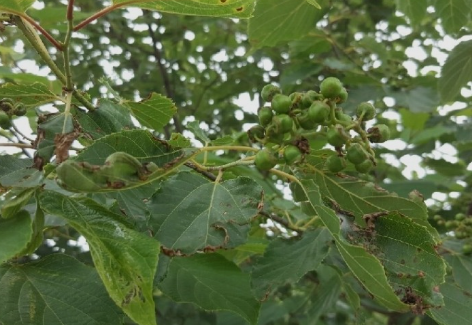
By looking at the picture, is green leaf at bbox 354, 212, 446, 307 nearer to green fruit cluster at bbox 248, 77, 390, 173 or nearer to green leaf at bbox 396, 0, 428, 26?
green fruit cluster at bbox 248, 77, 390, 173

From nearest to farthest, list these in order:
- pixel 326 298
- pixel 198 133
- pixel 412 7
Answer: pixel 198 133
pixel 326 298
pixel 412 7

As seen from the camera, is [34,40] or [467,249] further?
[467,249]

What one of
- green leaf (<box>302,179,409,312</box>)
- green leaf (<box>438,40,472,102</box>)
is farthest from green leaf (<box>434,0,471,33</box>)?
green leaf (<box>302,179,409,312</box>)

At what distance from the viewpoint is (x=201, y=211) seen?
46.9 inches

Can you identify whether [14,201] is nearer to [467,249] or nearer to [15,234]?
[15,234]

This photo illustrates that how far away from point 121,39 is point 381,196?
293 cm

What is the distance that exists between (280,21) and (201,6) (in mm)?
1150

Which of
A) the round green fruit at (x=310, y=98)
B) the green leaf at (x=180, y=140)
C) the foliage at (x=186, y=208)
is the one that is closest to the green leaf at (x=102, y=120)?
the foliage at (x=186, y=208)

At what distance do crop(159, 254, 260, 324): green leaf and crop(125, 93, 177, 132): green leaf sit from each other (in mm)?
386

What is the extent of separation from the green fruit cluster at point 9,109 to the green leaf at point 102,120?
0.16 metres

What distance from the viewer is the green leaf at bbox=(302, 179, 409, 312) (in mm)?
1038

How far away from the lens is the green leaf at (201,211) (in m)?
1.14

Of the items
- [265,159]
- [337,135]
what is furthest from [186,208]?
[337,135]

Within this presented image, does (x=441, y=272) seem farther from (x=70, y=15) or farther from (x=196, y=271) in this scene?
(x=70, y=15)
